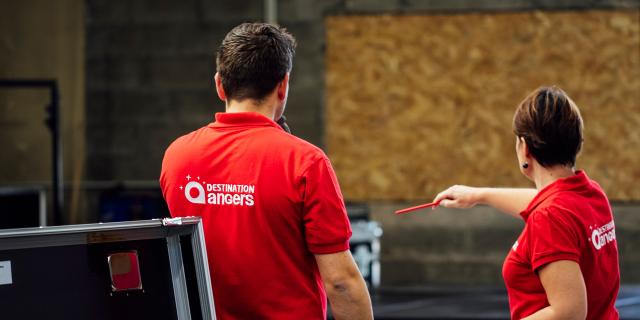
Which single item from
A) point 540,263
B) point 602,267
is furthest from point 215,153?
point 602,267

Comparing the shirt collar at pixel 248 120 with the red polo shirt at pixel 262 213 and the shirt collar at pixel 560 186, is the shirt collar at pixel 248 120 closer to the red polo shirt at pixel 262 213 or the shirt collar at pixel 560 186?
the red polo shirt at pixel 262 213

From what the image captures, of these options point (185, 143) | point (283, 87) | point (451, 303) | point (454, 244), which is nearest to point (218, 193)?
point (185, 143)

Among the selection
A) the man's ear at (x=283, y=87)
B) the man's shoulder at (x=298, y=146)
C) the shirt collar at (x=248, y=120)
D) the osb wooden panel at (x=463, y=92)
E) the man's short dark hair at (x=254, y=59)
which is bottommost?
the osb wooden panel at (x=463, y=92)

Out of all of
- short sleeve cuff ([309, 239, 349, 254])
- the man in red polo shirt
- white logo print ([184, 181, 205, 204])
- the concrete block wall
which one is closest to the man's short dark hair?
the man in red polo shirt

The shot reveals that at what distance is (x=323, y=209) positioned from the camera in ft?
7.45

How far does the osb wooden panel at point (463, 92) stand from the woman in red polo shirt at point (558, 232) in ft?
25.0

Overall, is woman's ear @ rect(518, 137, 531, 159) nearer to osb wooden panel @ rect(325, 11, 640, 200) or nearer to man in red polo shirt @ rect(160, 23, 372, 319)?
man in red polo shirt @ rect(160, 23, 372, 319)

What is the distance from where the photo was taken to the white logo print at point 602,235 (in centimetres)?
235

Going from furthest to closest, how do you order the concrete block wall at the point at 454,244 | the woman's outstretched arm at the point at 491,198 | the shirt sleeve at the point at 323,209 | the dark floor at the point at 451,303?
1. the concrete block wall at the point at 454,244
2. the dark floor at the point at 451,303
3. the woman's outstretched arm at the point at 491,198
4. the shirt sleeve at the point at 323,209

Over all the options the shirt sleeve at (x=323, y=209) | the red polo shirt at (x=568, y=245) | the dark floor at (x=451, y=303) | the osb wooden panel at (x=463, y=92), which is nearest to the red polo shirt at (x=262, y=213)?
the shirt sleeve at (x=323, y=209)

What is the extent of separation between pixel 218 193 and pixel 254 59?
0.33m

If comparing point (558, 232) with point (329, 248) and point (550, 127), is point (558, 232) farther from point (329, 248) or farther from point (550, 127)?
point (329, 248)

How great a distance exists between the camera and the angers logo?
7.67 feet

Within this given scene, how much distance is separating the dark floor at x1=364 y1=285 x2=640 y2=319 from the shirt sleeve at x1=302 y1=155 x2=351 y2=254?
586cm
